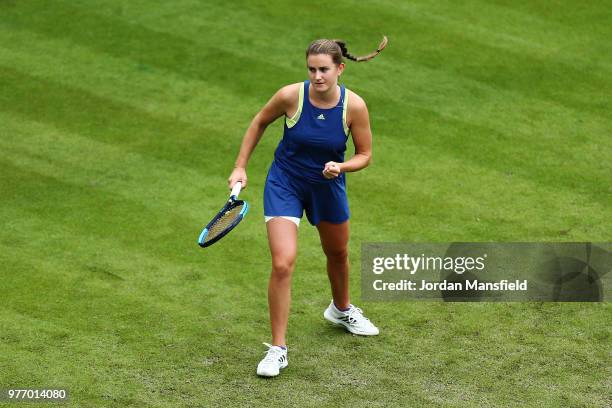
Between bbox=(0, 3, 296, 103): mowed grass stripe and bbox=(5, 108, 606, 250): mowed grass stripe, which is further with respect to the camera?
bbox=(0, 3, 296, 103): mowed grass stripe

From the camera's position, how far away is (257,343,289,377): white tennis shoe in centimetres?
737

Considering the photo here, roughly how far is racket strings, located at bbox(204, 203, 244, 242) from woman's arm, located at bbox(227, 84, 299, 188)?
0.55ft

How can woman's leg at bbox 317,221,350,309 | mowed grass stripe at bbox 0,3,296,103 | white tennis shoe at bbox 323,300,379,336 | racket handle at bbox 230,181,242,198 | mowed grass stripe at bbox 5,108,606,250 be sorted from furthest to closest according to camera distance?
mowed grass stripe at bbox 0,3,296,103 → mowed grass stripe at bbox 5,108,606,250 → white tennis shoe at bbox 323,300,379,336 → woman's leg at bbox 317,221,350,309 → racket handle at bbox 230,181,242,198

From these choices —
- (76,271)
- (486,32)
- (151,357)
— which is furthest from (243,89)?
(151,357)

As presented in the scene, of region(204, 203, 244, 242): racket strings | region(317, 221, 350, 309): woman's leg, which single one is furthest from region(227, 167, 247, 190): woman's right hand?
region(317, 221, 350, 309): woman's leg

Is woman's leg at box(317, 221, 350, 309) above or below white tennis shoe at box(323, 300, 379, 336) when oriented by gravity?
above

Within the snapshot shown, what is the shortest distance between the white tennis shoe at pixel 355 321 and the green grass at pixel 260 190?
8 cm

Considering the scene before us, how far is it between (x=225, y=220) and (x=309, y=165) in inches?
28.2

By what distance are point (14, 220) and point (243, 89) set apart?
3549 mm

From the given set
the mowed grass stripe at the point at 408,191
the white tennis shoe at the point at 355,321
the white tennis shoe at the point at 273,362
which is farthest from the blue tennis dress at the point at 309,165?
the mowed grass stripe at the point at 408,191

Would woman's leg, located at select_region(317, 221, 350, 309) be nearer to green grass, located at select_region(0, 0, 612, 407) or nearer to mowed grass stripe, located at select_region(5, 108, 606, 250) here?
green grass, located at select_region(0, 0, 612, 407)

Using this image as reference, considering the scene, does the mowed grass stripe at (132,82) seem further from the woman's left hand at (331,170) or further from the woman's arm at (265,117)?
the woman's left hand at (331,170)

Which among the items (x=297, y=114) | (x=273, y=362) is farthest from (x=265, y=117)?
(x=273, y=362)

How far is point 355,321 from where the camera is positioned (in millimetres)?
8117
